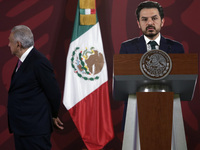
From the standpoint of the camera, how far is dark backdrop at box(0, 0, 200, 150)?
3.95m

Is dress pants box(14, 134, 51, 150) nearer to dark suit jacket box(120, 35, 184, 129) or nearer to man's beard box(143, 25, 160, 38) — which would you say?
dark suit jacket box(120, 35, 184, 129)

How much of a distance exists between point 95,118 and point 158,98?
2.20 metres

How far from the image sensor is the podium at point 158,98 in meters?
1.59

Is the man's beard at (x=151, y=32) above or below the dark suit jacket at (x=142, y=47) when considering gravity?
above

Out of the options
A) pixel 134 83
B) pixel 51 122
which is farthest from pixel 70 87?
pixel 134 83

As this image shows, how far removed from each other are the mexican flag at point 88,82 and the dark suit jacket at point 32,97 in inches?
59.4

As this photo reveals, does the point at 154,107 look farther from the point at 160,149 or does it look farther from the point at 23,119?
the point at 23,119

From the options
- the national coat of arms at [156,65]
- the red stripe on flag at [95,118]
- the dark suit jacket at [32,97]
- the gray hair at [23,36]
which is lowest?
the red stripe on flag at [95,118]

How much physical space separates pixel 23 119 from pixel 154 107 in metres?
0.98

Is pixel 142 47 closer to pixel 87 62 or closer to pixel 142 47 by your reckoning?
pixel 142 47

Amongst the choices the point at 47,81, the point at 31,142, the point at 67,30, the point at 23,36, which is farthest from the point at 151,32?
the point at 67,30

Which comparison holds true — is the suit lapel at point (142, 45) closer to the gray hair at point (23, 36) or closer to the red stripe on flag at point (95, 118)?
the gray hair at point (23, 36)

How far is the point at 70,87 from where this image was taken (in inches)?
148

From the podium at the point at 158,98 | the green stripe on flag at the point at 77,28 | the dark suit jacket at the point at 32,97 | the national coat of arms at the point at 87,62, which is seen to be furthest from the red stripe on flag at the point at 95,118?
the podium at the point at 158,98
